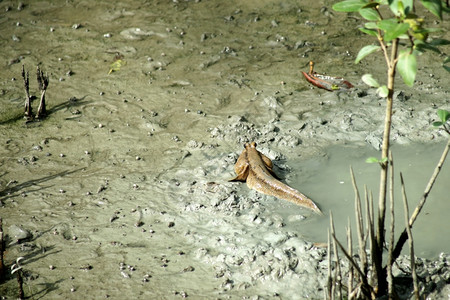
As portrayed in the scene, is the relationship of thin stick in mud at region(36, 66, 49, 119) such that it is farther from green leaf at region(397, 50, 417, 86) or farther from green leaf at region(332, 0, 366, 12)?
green leaf at region(397, 50, 417, 86)

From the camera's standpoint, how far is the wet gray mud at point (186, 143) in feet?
15.6

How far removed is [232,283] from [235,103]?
3387mm

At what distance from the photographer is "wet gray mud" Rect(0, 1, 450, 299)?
4754 mm

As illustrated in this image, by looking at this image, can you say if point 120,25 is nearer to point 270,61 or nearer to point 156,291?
point 270,61

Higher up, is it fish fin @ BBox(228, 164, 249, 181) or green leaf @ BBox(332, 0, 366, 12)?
green leaf @ BBox(332, 0, 366, 12)

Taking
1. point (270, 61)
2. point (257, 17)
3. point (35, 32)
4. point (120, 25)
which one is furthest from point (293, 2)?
point (35, 32)

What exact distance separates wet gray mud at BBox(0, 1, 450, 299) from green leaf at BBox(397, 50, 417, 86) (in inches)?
77.3

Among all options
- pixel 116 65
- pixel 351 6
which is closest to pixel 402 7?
pixel 351 6

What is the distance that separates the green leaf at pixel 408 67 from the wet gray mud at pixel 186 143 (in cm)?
196

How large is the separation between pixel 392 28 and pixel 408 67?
0.79 feet

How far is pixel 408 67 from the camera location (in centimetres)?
280

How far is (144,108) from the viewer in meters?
7.34

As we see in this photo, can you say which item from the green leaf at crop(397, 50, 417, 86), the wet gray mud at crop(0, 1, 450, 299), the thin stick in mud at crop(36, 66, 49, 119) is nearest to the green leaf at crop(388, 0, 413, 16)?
the green leaf at crop(397, 50, 417, 86)

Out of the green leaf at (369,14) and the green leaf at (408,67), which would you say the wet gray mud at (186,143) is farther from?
the green leaf at (369,14)
